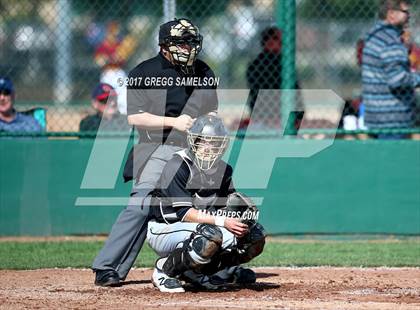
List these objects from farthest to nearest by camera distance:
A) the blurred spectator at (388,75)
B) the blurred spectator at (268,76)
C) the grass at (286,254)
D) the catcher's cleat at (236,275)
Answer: the blurred spectator at (268,76), the blurred spectator at (388,75), the grass at (286,254), the catcher's cleat at (236,275)

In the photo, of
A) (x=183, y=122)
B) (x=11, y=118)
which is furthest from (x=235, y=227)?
(x=11, y=118)

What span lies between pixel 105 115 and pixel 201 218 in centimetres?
451

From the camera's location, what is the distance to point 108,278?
6.95m

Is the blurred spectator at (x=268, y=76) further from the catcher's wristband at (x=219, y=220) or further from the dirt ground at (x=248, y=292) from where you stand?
the catcher's wristband at (x=219, y=220)

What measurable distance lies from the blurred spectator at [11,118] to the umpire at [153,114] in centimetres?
Result: 351

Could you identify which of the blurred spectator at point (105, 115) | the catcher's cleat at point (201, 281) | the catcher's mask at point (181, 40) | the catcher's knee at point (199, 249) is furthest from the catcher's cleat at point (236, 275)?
the blurred spectator at point (105, 115)

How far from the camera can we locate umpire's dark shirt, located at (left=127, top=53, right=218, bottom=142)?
7055 mm

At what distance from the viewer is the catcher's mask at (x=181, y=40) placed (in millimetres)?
6914

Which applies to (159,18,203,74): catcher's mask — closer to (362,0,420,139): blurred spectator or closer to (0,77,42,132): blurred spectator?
(362,0,420,139): blurred spectator

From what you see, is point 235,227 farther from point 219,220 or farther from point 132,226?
point 132,226

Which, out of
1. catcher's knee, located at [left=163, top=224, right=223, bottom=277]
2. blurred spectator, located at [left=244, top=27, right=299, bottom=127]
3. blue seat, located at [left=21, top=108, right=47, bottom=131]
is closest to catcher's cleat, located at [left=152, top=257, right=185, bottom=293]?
catcher's knee, located at [left=163, top=224, right=223, bottom=277]

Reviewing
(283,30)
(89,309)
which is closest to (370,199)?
(283,30)

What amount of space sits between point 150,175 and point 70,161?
3.30 meters

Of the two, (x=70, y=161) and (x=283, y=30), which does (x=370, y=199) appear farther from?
(x=70, y=161)
